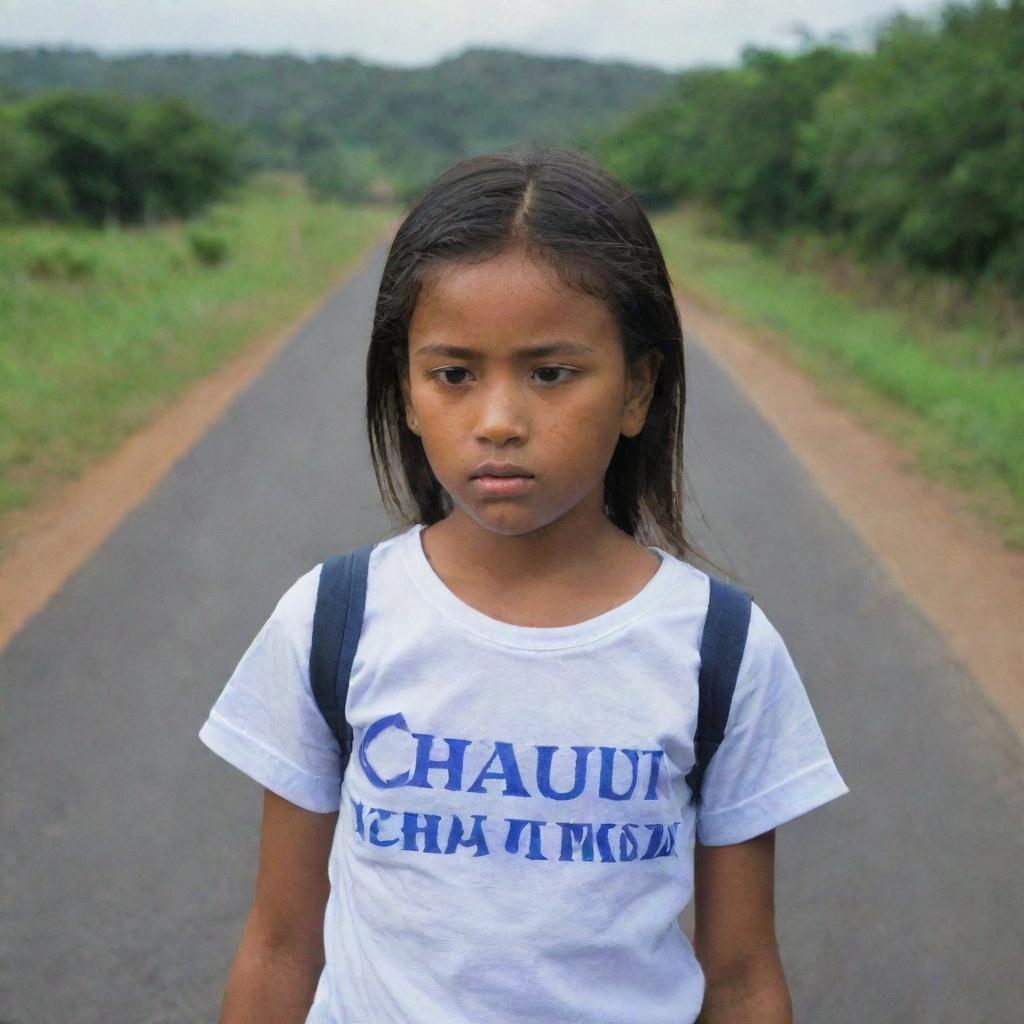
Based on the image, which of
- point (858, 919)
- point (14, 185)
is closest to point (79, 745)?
point (858, 919)

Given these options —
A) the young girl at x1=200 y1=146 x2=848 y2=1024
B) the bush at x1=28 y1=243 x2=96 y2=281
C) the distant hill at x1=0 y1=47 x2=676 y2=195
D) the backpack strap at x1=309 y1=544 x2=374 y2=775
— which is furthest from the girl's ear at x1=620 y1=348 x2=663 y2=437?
the distant hill at x1=0 y1=47 x2=676 y2=195

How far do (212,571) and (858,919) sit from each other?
126 inches

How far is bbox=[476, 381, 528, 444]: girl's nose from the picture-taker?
4.05ft

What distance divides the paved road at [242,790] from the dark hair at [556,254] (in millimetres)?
1561

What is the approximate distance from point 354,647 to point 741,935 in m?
0.50

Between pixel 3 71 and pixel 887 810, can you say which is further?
pixel 3 71

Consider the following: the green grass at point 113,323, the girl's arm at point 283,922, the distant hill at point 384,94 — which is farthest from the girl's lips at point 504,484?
the distant hill at point 384,94

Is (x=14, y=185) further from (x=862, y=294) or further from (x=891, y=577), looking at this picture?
(x=891, y=577)

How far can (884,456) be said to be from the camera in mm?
7918

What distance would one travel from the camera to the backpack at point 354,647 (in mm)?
Answer: 1290

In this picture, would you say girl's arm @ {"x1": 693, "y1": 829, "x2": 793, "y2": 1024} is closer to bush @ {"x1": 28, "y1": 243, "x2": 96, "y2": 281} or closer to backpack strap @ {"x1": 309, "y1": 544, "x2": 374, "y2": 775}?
backpack strap @ {"x1": 309, "y1": 544, "x2": 374, "y2": 775}

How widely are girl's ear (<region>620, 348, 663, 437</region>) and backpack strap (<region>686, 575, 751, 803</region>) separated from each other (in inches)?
9.0

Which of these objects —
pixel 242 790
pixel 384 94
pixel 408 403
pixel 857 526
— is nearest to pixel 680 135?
pixel 857 526

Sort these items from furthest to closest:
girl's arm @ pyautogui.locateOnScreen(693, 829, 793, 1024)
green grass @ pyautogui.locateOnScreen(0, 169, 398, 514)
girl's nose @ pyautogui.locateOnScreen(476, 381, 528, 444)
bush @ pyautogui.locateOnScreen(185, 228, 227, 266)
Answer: bush @ pyautogui.locateOnScreen(185, 228, 227, 266) → green grass @ pyautogui.locateOnScreen(0, 169, 398, 514) → girl's arm @ pyautogui.locateOnScreen(693, 829, 793, 1024) → girl's nose @ pyautogui.locateOnScreen(476, 381, 528, 444)
